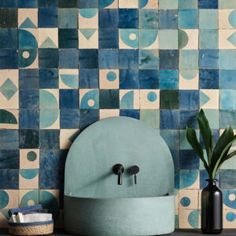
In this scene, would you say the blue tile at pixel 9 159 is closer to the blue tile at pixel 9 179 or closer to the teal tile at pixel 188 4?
the blue tile at pixel 9 179

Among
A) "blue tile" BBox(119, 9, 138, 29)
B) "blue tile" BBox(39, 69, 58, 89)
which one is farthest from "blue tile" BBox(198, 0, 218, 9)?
"blue tile" BBox(39, 69, 58, 89)

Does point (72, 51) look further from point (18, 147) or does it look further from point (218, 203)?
point (218, 203)

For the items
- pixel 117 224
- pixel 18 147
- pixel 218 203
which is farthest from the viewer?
pixel 18 147

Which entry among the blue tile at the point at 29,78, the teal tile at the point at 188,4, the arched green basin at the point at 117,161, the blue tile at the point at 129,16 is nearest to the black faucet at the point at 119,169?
the arched green basin at the point at 117,161

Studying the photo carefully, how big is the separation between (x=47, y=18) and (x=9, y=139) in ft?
1.53

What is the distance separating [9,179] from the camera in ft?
6.99

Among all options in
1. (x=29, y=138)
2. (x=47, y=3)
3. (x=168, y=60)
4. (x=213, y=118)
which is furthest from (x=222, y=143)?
(x=47, y=3)

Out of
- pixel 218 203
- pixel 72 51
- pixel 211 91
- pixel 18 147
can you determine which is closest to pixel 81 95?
pixel 72 51

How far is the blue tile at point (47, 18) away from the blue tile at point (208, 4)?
0.54m

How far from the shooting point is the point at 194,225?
6.97 feet

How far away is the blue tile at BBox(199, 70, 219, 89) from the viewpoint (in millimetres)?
2160

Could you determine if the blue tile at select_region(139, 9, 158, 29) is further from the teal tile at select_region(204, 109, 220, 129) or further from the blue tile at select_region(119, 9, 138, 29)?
the teal tile at select_region(204, 109, 220, 129)

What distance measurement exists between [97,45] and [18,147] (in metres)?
0.47

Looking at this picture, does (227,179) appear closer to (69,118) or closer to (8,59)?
(69,118)
